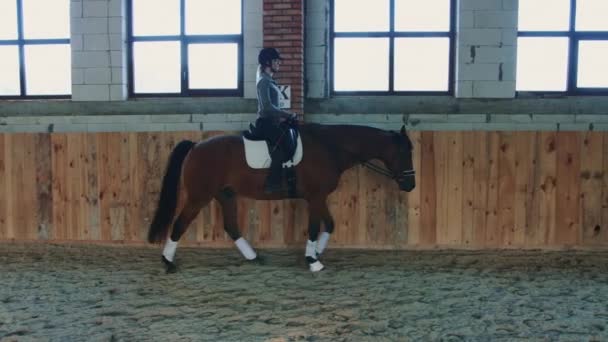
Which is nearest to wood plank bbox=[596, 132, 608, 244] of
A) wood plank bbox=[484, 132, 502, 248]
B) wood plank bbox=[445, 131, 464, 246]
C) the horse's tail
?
wood plank bbox=[484, 132, 502, 248]

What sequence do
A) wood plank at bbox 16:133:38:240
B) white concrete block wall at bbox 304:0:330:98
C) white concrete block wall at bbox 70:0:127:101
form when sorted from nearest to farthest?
wood plank at bbox 16:133:38:240 → white concrete block wall at bbox 304:0:330:98 → white concrete block wall at bbox 70:0:127:101

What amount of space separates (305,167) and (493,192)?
2231 millimetres

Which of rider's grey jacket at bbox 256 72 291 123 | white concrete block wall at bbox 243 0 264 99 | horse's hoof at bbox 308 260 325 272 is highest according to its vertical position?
white concrete block wall at bbox 243 0 264 99

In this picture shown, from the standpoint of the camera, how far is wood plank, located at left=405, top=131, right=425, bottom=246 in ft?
18.6

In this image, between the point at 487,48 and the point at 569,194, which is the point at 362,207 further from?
the point at 487,48

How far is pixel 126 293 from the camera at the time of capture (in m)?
4.24

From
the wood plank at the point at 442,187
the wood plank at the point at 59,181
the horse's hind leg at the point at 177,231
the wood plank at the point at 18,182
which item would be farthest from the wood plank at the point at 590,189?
the wood plank at the point at 18,182

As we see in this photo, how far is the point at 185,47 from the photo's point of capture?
666cm

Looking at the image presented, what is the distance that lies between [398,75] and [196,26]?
2791 mm

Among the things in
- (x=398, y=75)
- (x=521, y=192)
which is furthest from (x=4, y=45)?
(x=521, y=192)

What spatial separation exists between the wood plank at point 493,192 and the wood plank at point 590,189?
92 centimetres

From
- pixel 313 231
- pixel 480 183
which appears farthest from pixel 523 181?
pixel 313 231

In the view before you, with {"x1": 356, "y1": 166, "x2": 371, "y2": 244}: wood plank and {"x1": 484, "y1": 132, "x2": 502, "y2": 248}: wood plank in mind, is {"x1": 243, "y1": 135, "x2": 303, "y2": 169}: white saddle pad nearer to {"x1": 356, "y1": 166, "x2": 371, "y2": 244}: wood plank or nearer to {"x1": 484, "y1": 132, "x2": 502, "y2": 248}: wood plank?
{"x1": 356, "y1": 166, "x2": 371, "y2": 244}: wood plank

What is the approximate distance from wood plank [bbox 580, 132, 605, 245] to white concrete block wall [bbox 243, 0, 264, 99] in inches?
157
